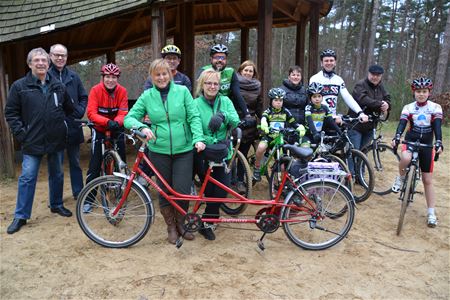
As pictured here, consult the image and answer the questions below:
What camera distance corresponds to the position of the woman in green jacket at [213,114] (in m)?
3.73

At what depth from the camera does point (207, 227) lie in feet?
12.5

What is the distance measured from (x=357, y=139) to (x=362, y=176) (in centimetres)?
60

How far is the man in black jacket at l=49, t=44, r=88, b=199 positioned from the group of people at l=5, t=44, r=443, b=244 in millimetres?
12

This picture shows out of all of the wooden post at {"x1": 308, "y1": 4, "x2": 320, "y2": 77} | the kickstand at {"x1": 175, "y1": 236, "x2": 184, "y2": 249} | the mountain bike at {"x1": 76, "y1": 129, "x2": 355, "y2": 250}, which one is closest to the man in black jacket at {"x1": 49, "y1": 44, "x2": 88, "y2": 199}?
the mountain bike at {"x1": 76, "y1": 129, "x2": 355, "y2": 250}

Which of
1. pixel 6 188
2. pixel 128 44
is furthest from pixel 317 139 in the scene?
pixel 128 44

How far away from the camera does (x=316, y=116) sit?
4.96 metres

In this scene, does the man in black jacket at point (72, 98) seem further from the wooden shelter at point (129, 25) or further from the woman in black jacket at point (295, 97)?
the woman in black jacket at point (295, 97)

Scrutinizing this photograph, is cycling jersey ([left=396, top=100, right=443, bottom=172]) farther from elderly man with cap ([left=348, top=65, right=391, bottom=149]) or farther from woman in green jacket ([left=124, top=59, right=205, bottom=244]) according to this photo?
woman in green jacket ([left=124, top=59, right=205, bottom=244])

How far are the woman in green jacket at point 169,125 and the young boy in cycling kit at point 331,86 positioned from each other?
91.0 inches

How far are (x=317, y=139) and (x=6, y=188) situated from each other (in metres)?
4.64

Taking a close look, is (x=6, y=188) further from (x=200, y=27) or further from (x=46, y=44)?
(x=200, y=27)

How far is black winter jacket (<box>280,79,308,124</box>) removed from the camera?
4.95m

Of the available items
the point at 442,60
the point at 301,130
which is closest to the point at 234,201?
the point at 301,130

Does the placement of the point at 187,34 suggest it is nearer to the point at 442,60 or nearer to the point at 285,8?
the point at 285,8
